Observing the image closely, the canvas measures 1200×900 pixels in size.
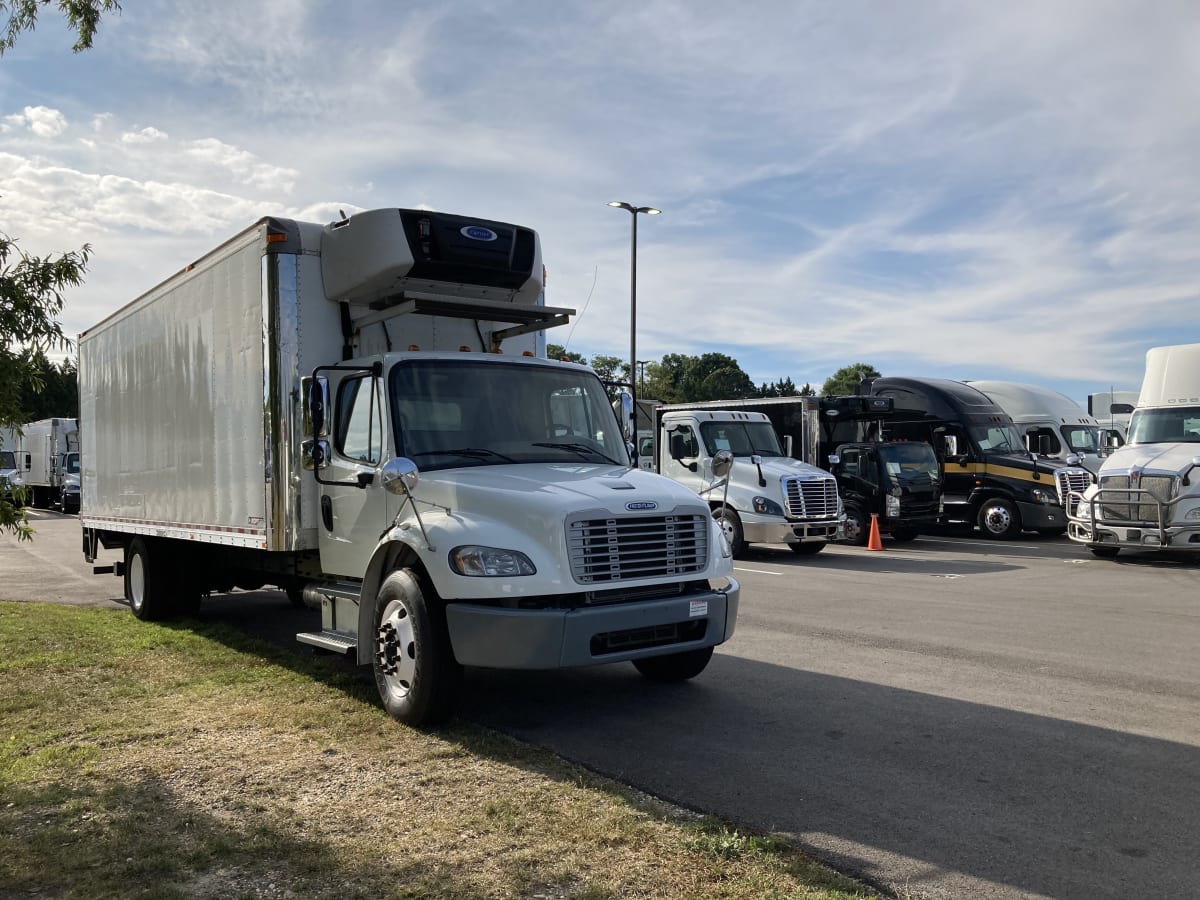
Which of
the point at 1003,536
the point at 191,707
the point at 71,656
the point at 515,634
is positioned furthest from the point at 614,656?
the point at 1003,536

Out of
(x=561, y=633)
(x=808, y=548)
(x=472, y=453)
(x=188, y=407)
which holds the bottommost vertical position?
(x=808, y=548)

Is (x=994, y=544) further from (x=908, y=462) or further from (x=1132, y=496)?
(x=1132, y=496)

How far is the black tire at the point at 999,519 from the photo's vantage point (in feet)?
67.5

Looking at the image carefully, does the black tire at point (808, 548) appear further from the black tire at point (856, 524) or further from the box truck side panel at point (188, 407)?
the box truck side panel at point (188, 407)

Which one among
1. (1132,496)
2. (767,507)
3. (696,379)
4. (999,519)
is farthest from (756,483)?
(696,379)

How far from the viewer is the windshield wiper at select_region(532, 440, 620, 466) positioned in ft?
23.1

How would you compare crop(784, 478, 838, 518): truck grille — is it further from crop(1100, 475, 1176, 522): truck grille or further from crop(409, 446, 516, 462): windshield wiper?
crop(409, 446, 516, 462): windshield wiper

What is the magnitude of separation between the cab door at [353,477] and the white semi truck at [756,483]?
351 inches

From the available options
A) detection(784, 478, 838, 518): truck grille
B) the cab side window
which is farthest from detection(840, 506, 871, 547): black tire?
the cab side window

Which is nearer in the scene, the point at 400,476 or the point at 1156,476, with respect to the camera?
the point at 400,476

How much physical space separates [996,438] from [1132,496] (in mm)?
5593

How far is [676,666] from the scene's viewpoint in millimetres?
7305

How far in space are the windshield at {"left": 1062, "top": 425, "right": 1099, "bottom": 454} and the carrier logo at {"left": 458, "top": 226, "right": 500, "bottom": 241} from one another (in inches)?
739

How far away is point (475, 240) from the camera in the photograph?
7684 mm
